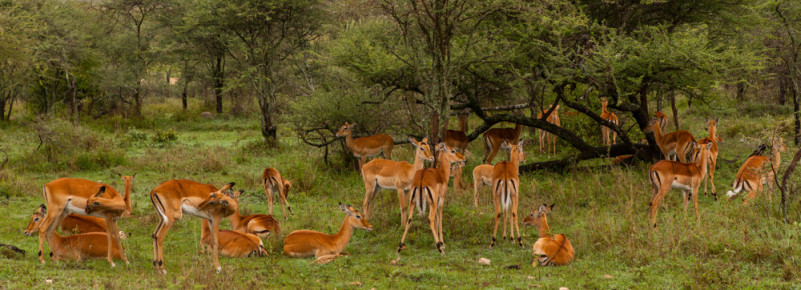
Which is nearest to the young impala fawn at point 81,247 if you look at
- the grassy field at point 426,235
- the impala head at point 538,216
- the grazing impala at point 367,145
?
the grassy field at point 426,235

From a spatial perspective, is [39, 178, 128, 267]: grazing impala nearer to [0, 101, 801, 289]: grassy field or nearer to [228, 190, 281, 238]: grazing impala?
[0, 101, 801, 289]: grassy field

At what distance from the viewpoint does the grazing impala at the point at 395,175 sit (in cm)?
854

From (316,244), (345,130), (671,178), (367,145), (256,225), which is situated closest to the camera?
(316,244)

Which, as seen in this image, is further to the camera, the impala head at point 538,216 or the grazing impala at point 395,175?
the grazing impala at point 395,175

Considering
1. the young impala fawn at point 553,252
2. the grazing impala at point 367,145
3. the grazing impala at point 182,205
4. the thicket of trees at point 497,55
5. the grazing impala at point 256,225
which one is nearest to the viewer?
the grazing impala at point 182,205

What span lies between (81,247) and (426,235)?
13.3 feet

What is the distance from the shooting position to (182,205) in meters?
6.27

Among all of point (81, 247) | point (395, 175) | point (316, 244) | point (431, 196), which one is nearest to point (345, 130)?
point (395, 175)

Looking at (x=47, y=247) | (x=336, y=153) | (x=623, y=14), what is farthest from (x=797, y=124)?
(x=47, y=247)

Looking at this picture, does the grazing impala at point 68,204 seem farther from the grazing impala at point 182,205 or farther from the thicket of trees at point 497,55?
the thicket of trees at point 497,55

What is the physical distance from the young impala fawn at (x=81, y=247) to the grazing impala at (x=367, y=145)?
19.7 feet

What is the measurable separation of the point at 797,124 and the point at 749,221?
870cm

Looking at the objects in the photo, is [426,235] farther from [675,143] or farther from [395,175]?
[675,143]

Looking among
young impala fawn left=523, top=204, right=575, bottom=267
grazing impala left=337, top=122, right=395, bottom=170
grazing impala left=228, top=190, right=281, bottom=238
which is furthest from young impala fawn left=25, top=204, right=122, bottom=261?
grazing impala left=337, top=122, right=395, bottom=170
